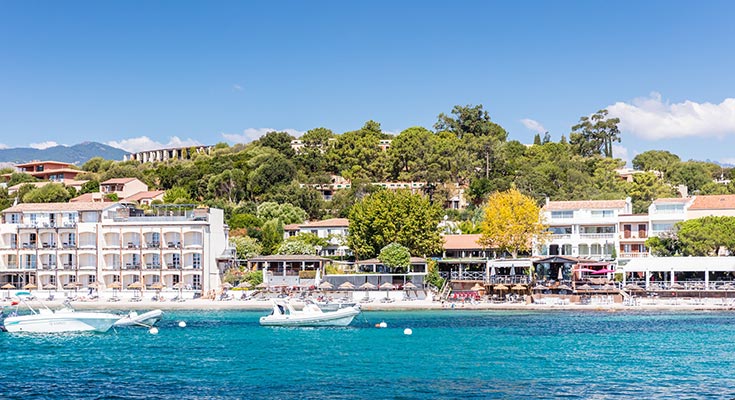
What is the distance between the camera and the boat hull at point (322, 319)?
2226 inches

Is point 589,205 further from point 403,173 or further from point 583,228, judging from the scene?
point 403,173

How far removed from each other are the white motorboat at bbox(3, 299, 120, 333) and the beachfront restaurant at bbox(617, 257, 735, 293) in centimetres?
4237

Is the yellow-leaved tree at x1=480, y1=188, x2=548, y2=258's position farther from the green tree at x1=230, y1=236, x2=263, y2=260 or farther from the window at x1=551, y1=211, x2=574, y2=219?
the green tree at x1=230, y1=236, x2=263, y2=260

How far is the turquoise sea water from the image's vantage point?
109ft

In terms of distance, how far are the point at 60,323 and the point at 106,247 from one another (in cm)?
2680

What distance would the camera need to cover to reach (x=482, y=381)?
35.3 m

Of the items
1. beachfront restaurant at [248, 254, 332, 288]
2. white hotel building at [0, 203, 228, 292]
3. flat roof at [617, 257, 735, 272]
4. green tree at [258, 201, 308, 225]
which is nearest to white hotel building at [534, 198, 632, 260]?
flat roof at [617, 257, 735, 272]

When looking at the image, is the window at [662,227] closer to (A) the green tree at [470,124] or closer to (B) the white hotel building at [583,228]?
(B) the white hotel building at [583,228]

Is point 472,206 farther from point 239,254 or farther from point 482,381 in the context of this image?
point 482,381

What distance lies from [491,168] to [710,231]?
44.8 m

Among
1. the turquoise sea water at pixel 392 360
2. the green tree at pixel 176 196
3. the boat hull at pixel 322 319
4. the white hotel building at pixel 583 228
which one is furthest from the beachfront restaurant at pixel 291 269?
the green tree at pixel 176 196

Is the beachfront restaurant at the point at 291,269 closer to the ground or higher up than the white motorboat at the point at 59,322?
higher up

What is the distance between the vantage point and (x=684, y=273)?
74812mm

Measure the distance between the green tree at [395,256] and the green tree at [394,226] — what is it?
9.97ft
